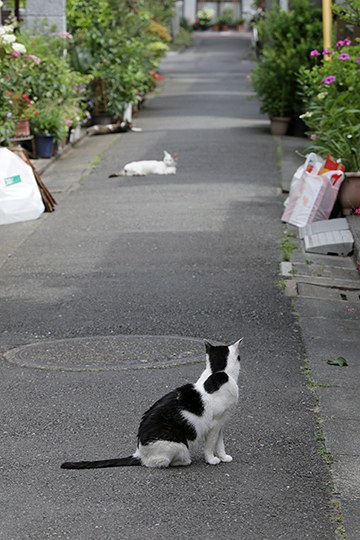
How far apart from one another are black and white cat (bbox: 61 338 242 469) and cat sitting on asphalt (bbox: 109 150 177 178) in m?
11.2

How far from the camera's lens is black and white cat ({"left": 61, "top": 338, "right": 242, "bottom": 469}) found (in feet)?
18.2

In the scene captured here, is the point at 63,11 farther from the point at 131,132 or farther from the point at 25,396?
the point at 25,396

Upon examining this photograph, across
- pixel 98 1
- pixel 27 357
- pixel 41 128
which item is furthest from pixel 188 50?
pixel 27 357

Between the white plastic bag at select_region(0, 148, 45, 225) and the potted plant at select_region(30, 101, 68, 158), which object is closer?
the white plastic bag at select_region(0, 148, 45, 225)

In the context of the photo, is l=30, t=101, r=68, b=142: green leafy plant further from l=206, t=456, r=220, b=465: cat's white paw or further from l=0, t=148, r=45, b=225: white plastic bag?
l=206, t=456, r=220, b=465: cat's white paw

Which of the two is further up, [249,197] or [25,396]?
[25,396]

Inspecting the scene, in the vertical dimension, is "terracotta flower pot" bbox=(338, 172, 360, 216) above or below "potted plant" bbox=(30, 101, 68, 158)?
above

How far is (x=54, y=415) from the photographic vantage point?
6547mm

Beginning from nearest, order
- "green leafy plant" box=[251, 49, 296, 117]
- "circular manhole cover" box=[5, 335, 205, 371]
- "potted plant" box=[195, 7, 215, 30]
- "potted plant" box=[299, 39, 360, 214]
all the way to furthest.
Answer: "circular manhole cover" box=[5, 335, 205, 371]
"potted plant" box=[299, 39, 360, 214]
"green leafy plant" box=[251, 49, 296, 117]
"potted plant" box=[195, 7, 215, 30]

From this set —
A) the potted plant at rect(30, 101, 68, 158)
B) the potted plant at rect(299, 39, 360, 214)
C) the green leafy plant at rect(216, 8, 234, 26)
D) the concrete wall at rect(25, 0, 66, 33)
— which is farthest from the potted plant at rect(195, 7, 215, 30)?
the potted plant at rect(299, 39, 360, 214)

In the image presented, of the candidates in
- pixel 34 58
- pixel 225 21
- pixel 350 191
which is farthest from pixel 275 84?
pixel 225 21

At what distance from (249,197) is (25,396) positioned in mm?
8456

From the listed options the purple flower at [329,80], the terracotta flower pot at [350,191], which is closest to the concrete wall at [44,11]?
the purple flower at [329,80]

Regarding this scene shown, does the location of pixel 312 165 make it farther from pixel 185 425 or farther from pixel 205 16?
pixel 205 16
